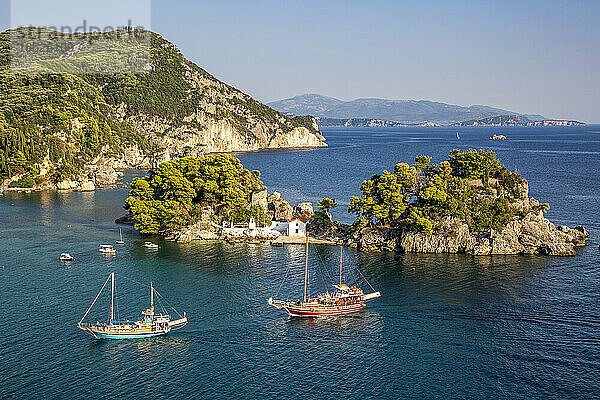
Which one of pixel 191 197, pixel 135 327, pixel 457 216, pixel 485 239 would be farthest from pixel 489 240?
pixel 135 327

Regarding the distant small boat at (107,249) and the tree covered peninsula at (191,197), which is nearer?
the distant small boat at (107,249)

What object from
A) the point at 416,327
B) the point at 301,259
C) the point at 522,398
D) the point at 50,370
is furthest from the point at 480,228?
the point at 50,370

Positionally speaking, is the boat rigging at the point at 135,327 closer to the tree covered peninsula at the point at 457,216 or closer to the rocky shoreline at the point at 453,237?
the rocky shoreline at the point at 453,237

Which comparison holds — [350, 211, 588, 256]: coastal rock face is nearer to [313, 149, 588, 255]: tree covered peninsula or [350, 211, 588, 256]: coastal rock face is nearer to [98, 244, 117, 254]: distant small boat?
[313, 149, 588, 255]: tree covered peninsula

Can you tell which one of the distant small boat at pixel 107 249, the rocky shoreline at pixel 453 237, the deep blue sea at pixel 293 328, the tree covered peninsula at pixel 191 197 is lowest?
the deep blue sea at pixel 293 328

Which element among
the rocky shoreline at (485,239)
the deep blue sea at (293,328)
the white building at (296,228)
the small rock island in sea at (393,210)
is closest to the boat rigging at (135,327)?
the deep blue sea at (293,328)

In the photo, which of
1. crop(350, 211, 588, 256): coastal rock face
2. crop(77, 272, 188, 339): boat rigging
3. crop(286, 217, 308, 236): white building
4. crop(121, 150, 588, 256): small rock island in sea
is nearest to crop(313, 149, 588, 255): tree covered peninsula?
crop(350, 211, 588, 256): coastal rock face

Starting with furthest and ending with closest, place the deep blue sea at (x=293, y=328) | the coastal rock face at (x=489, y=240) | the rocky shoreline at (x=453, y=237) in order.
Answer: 1. the rocky shoreline at (x=453, y=237)
2. the coastal rock face at (x=489, y=240)
3. the deep blue sea at (x=293, y=328)

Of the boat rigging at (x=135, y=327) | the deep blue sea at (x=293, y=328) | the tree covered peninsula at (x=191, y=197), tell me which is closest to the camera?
the deep blue sea at (x=293, y=328)
